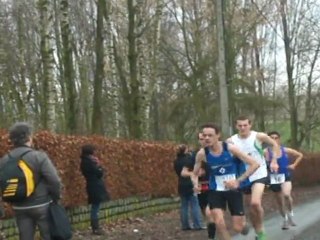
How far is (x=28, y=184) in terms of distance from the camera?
27.4ft

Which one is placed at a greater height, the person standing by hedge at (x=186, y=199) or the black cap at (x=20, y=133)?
the black cap at (x=20, y=133)

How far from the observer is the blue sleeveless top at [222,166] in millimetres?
11148

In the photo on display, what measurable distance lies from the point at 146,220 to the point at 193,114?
2200cm

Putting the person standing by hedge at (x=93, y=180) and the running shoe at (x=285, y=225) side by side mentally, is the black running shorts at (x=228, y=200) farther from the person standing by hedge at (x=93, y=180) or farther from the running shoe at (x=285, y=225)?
the person standing by hedge at (x=93, y=180)

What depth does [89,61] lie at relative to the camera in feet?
147

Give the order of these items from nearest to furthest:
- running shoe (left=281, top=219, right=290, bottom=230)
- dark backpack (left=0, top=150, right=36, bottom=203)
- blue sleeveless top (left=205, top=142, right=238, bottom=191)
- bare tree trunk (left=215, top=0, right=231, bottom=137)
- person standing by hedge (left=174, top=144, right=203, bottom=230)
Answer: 1. dark backpack (left=0, top=150, right=36, bottom=203)
2. blue sleeveless top (left=205, top=142, right=238, bottom=191)
3. running shoe (left=281, top=219, right=290, bottom=230)
4. person standing by hedge (left=174, top=144, right=203, bottom=230)
5. bare tree trunk (left=215, top=0, right=231, bottom=137)

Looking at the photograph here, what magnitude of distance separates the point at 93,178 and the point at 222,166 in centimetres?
564

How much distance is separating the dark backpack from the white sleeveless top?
475 cm

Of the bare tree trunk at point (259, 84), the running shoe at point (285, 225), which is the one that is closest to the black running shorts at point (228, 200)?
the running shoe at point (285, 225)

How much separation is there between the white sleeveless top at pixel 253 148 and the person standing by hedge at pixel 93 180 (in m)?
4.42

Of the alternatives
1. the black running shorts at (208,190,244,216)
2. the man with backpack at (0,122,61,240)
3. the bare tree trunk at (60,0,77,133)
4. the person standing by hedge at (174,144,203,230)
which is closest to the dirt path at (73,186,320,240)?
the person standing by hedge at (174,144,203,230)

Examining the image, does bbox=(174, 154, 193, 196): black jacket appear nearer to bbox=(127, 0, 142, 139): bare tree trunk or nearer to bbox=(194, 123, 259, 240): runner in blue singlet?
bbox=(194, 123, 259, 240): runner in blue singlet

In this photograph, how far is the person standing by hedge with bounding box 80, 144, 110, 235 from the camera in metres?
16.2

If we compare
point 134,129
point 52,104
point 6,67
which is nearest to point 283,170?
point 52,104
